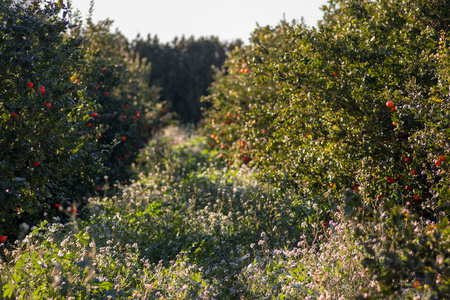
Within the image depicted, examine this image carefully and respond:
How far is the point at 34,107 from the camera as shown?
5.03 meters

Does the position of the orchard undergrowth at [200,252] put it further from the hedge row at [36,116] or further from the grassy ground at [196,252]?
the hedge row at [36,116]

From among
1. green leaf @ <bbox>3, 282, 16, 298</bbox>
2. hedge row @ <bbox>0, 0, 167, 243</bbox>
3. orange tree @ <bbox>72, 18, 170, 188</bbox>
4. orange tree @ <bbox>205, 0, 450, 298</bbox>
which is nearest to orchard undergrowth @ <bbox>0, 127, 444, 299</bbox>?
green leaf @ <bbox>3, 282, 16, 298</bbox>

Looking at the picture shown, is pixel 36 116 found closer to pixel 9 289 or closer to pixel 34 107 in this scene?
pixel 34 107

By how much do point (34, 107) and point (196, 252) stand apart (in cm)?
262

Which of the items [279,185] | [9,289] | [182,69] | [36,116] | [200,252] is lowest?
[200,252]

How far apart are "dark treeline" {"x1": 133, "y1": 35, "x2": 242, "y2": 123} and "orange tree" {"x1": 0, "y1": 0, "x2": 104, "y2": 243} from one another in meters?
17.6

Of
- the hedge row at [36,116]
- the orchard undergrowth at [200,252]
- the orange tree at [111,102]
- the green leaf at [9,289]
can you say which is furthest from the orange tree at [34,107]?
the orange tree at [111,102]

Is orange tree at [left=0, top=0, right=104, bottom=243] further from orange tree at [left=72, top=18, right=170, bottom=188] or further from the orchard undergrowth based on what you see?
orange tree at [left=72, top=18, right=170, bottom=188]

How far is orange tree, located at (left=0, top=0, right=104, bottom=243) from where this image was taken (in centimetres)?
496

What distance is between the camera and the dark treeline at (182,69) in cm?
2341

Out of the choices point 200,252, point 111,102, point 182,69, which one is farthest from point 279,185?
point 182,69

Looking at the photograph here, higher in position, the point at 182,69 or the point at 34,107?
the point at 182,69

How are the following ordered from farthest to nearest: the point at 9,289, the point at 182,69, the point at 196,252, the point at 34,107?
the point at 182,69
the point at 196,252
the point at 34,107
the point at 9,289

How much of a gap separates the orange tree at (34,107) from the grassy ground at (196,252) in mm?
495
